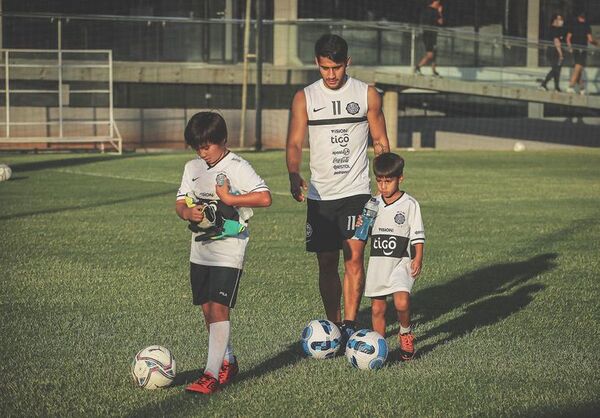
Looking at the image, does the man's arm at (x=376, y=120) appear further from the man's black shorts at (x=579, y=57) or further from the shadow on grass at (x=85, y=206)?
the man's black shorts at (x=579, y=57)

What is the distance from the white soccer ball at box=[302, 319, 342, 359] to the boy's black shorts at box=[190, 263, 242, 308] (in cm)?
93

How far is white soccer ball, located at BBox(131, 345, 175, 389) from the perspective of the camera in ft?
21.0

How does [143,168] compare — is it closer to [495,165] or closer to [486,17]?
[495,165]

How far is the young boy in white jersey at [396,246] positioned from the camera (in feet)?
23.6

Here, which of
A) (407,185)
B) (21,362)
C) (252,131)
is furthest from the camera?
(252,131)

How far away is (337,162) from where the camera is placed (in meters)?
7.81

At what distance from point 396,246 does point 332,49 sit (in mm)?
1353

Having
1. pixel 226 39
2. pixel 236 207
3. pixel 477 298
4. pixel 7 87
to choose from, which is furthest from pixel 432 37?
pixel 236 207

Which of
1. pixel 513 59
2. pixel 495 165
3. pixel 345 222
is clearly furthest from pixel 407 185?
pixel 345 222

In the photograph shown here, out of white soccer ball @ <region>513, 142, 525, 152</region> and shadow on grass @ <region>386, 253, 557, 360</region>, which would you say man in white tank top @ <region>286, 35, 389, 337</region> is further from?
white soccer ball @ <region>513, 142, 525, 152</region>

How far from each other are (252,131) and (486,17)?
8.71m

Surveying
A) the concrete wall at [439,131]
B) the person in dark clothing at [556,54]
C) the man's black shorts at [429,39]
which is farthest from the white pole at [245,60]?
the person in dark clothing at [556,54]

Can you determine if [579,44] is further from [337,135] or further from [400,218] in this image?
[400,218]

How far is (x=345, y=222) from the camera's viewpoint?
780 centimetres
